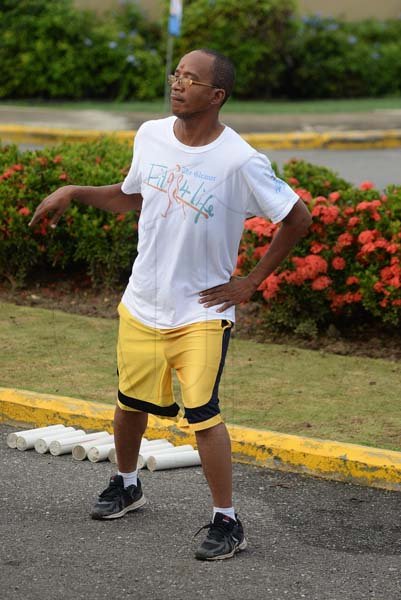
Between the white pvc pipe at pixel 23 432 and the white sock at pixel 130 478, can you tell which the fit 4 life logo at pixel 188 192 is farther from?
the white pvc pipe at pixel 23 432

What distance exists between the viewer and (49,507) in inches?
219

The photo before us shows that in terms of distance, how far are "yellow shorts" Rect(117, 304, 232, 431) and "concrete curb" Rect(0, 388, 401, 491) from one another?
3.93ft

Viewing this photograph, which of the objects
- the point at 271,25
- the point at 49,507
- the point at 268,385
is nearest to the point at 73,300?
the point at 268,385

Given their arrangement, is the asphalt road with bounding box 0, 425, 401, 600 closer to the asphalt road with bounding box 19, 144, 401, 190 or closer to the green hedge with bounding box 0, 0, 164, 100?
the asphalt road with bounding box 19, 144, 401, 190

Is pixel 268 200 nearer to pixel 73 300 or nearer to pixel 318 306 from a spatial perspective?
pixel 318 306

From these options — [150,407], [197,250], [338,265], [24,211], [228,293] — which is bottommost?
[24,211]

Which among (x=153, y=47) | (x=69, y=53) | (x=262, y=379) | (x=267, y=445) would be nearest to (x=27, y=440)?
(x=267, y=445)

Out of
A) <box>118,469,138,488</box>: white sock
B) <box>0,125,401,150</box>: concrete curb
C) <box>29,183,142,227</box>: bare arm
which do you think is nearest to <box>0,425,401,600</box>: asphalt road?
<box>118,469,138,488</box>: white sock

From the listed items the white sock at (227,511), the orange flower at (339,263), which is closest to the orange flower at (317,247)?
the orange flower at (339,263)

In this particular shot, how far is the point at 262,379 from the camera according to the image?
768 cm

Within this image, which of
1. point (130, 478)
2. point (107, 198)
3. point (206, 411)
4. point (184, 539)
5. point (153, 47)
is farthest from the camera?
point (153, 47)

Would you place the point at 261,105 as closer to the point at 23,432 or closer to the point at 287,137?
the point at 287,137

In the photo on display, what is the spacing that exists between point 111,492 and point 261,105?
17016 mm

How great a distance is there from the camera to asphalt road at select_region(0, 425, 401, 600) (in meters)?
4.73
